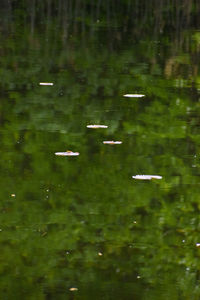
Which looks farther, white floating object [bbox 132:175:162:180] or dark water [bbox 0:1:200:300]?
white floating object [bbox 132:175:162:180]

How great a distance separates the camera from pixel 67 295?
3.40 metres

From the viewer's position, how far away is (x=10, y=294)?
3.40m

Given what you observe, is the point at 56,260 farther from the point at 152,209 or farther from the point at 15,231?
the point at 152,209

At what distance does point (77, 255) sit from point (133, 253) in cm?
27

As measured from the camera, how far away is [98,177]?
5059mm

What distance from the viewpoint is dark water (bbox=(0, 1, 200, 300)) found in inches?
144

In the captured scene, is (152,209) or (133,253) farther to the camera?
(152,209)

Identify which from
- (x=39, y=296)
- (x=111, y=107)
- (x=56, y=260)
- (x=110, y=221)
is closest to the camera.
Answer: (x=39, y=296)

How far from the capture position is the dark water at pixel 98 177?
144 inches

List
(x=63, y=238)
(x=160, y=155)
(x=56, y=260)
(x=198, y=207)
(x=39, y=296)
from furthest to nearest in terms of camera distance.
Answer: (x=160, y=155)
(x=198, y=207)
(x=63, y=238)
(x=56, y=260)
(x=39, y=296)

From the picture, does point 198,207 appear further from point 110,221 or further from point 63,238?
point 63,238

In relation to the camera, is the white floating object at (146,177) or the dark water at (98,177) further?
the white floating object at (146,177)

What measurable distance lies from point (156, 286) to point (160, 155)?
83.1 inches

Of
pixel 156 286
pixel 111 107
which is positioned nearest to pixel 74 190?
pixel 156 286
